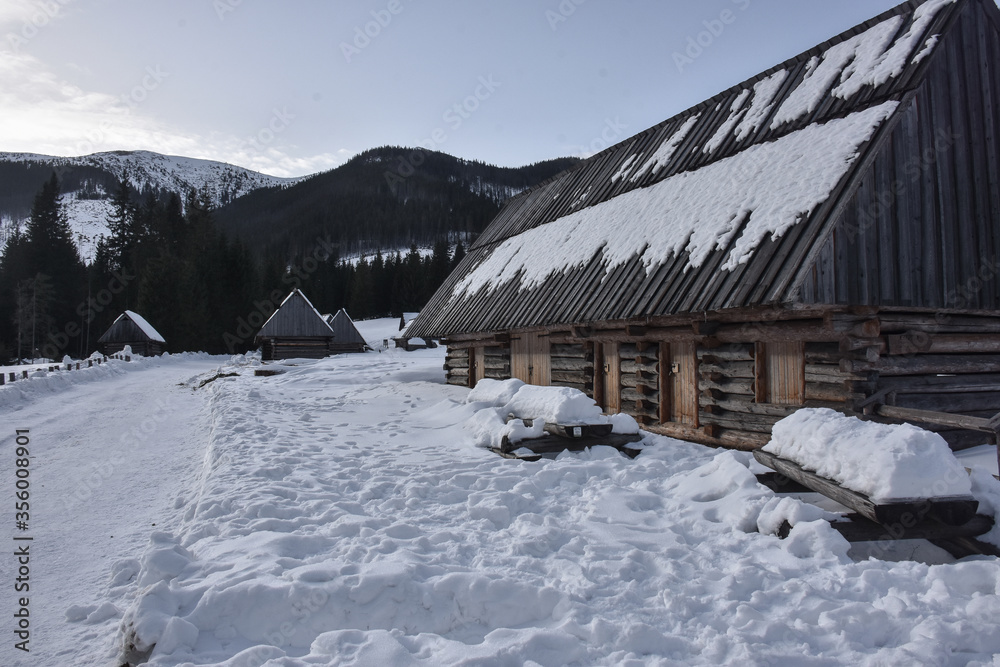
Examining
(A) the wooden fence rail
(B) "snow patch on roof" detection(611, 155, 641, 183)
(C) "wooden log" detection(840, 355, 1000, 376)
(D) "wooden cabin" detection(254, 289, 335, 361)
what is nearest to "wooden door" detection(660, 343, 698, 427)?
(C) "wooden log" detection(840, 355, 1000, 376)

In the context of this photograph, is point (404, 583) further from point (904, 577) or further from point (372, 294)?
point (372, 294)

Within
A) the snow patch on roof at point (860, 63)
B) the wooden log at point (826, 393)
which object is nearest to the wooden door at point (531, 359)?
the wooden log at point (826, 393)

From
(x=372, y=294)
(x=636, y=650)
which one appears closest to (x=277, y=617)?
(x=636, y=650)

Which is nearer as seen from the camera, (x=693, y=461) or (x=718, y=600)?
(x=718, y=600)

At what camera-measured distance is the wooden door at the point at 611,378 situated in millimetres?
10750

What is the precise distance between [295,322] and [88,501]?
24030 millimetres

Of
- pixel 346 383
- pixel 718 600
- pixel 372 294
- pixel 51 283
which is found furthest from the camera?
pixel 372 294

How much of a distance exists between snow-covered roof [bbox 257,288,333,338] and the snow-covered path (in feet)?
47.0

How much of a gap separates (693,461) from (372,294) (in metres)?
65.1

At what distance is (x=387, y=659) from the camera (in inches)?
117

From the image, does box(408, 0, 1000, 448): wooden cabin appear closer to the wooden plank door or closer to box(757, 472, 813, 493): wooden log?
the wooden plank door

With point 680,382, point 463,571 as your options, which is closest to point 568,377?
point 680,382

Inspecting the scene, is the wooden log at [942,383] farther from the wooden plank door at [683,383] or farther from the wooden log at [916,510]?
the wooden log at [916,510]

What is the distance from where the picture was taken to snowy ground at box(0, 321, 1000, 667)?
3.14 meters
